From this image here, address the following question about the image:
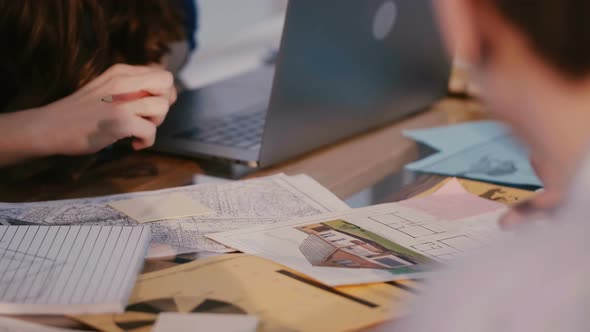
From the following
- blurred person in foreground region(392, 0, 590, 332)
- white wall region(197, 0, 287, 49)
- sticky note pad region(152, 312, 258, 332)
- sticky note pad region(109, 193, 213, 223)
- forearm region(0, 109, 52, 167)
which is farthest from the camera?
white wall region(197, 0, 287, 49)

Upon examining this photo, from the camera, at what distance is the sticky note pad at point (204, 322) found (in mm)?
600

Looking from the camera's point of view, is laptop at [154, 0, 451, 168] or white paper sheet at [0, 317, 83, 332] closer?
white paper sheet at [0, 317, 83, 332]

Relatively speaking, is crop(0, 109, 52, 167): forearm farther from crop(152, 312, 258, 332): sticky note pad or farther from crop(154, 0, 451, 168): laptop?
crop(152, 312, 258, 332): sticky note pad

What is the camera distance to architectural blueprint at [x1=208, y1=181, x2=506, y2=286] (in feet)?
2.32

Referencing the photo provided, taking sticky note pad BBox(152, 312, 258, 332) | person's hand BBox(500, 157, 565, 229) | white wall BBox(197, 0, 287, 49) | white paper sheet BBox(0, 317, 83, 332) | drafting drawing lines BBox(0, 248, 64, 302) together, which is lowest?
white paper sheet BBox(0, 317, 83, 332)

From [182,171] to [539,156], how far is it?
72cm

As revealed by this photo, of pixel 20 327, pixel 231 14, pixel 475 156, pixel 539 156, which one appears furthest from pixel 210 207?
pixel 231 14

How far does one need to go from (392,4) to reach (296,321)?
65cm

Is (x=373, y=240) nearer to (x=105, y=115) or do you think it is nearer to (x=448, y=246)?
(x=448, y=246)

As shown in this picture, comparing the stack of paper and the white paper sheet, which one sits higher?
the stack of paper

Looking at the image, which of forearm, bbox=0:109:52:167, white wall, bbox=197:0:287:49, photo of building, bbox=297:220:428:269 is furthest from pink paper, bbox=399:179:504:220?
white wall, bbox=197:0:287:49

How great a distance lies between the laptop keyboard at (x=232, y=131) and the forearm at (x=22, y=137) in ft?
0.71

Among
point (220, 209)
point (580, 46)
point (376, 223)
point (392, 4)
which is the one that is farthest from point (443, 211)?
point (580, 46)

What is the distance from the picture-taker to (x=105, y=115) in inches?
38.6
